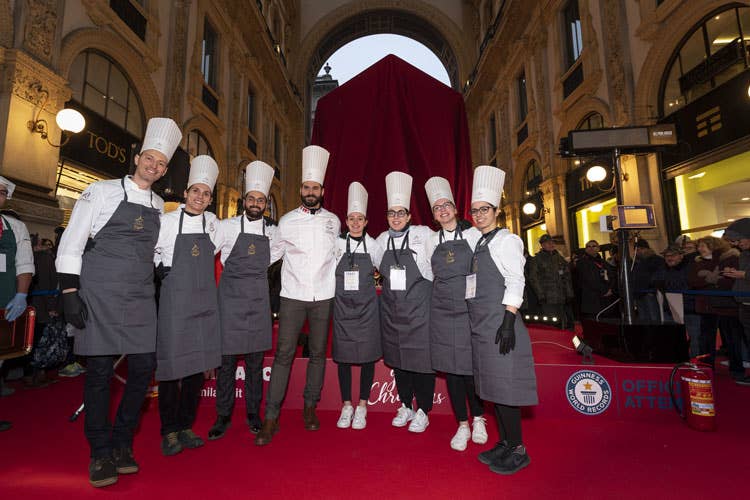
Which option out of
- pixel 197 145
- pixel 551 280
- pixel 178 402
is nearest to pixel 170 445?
pixel 178 402

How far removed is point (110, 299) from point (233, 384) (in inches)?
38.9

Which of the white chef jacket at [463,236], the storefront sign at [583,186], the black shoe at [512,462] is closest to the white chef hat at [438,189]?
the white chef jacket at [463,236]

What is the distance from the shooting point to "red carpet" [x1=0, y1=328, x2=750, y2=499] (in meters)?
1.76

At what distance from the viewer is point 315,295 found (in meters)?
2.53

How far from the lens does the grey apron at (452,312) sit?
2.28 m

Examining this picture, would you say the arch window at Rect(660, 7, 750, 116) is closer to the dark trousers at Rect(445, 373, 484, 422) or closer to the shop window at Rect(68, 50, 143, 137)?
the dark trousers at Rect(445, 373, 484, 422)

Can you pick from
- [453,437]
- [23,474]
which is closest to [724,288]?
[453,437]

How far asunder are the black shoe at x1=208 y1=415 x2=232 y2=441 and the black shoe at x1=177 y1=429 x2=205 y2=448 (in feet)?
0.32

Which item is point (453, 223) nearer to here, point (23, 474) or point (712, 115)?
point (23, 474)

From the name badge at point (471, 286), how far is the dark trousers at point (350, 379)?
0.98m

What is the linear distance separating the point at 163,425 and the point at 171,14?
9.80m

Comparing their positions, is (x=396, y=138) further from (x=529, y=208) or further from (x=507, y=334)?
(x=529, y=208)

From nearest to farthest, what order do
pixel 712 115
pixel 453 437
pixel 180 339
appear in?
pixel 180 339
pixel 453 437
pixel 712 115

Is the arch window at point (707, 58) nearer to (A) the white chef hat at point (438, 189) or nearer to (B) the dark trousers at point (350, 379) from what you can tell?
(A) the white chef hat at point (438, 189)
